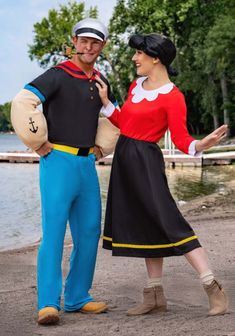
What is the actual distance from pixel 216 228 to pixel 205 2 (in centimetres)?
4314

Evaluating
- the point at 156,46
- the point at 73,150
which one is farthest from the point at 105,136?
the point at 156,46

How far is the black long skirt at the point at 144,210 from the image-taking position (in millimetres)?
4465

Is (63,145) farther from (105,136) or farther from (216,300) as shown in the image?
(216,300)

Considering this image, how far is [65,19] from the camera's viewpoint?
60844mm

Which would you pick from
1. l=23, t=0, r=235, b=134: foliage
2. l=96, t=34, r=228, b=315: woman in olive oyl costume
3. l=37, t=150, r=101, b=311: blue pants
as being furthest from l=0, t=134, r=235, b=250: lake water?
l=23, t=0, r=235, b=134: foliage

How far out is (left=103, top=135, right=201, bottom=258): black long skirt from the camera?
176 inches

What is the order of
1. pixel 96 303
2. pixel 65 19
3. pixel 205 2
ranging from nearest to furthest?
pixel 96 303
pixel 205 2
pixel 65 19

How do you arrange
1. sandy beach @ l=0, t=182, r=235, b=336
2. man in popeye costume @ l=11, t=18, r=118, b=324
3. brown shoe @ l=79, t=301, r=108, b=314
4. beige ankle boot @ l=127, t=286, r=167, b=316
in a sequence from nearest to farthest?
sandy beach @ l=0, t=182, r=235, b=336 < man in popeye costume @ l=11, t=18, r=118, b=324 < beige ankle boot @ l=127, t=286, r=167, b=316 < brown shoe @ l=79, t=301, r=108, b=314

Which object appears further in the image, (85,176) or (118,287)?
(118,287)

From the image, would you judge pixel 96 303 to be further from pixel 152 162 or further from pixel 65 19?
pixel 65 19

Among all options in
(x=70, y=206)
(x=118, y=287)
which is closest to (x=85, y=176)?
(x=70, y=206)

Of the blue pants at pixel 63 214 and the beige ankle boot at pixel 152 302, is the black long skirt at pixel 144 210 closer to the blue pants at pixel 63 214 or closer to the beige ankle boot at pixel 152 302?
the blue pants at pixel 63 214

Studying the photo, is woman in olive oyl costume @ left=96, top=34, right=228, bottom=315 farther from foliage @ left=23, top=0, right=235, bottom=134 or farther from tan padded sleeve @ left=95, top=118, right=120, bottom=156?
foliage @ left=23, top=0, right=235, bottom=134

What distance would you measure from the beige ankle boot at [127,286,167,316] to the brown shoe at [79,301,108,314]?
26 cm
